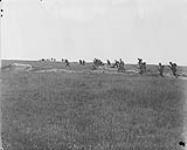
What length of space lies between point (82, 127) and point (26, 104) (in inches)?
225

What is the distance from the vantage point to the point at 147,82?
1134 inches

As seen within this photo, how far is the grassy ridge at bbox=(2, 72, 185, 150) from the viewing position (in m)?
14.5

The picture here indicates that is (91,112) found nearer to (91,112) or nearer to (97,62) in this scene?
(91,112)

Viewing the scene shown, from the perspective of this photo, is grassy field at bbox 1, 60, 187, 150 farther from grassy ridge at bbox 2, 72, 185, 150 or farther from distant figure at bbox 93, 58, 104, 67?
distant figure at bbox 93, 58, 104, 67

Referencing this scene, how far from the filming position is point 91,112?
20094mm

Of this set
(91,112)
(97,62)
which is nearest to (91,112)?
(91,112)

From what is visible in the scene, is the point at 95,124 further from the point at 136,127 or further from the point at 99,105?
the point at 99,105

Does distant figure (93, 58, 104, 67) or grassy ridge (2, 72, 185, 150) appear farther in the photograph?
distant figure (93, 58, 104, 67)

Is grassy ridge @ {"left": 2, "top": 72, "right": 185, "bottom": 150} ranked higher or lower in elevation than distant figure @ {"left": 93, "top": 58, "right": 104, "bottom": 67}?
lower

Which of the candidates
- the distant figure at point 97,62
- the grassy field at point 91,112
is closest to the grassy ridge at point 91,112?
the grassy field at point 91,112

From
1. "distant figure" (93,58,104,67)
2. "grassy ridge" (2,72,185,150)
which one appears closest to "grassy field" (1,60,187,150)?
"grassy ridge" (2,72,185,150)

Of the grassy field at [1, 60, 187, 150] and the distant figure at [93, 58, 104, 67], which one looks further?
the distant figure at [93, 58, 104, 67]

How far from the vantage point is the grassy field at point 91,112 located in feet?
→ 47.4

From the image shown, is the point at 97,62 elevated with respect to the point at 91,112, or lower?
elevated
